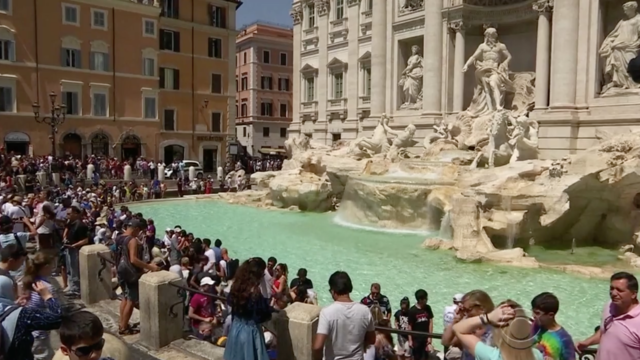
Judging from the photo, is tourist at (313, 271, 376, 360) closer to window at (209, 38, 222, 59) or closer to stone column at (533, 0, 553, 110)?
stone column at (533, 0, 553, 110)

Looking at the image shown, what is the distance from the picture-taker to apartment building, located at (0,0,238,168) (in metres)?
29.2

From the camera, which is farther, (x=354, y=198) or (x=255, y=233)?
(x=354, y=198)

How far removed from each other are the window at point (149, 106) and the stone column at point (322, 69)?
37.3ft

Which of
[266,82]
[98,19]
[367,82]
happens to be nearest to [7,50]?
[98,19]

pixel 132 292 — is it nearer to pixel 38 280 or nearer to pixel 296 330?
pixel 38 280

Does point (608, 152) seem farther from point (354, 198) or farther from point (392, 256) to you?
point (354, 198)

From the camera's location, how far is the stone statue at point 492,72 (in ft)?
64.1

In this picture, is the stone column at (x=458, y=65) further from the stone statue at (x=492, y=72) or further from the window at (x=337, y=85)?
the window at (x=337, y=85)

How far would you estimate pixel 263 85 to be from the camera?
48.2 metres

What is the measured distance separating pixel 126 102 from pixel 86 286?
91.7 ft

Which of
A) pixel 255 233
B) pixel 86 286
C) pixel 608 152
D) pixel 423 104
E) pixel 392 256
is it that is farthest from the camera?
pixel 423 104

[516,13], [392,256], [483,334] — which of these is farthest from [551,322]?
[516,13]

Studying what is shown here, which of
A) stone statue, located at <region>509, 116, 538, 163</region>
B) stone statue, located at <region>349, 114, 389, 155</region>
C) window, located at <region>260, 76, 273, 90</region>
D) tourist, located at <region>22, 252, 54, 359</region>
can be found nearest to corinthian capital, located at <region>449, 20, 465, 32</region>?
stone statue, located at <region>349, 114, 389, 155</region>

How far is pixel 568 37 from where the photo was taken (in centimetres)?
1727
